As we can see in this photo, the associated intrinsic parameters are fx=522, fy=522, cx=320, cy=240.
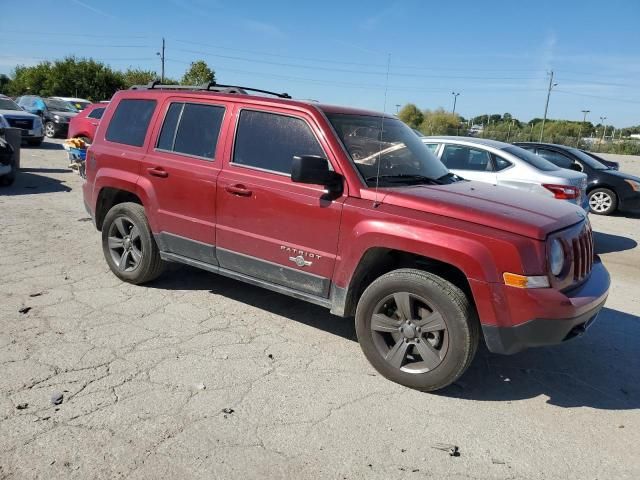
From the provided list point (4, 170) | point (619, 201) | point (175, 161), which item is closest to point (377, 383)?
point (175, 161)

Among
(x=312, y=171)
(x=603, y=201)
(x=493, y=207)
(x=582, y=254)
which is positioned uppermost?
(x=312, y=171)

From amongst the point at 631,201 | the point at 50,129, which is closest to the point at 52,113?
the point at 50,129

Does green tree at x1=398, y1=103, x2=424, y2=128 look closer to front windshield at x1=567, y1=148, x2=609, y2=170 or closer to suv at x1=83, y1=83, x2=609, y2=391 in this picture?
front windshield at x1=567, y1=148, x2=609, y2=170

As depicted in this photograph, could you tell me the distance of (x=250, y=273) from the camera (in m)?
4.35

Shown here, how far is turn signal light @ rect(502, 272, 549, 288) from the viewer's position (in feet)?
10.3

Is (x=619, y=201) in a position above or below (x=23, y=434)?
above

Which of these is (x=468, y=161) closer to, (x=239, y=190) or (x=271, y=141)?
(x=271, y=141)

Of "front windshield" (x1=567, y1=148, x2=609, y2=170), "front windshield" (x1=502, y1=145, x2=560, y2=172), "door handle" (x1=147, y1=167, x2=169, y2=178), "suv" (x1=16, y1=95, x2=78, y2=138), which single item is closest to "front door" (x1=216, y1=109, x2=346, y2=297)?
"door handle" (x1=147, y1=167, x2=169, y2=178)

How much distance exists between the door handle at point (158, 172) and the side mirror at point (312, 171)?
5.18 ft

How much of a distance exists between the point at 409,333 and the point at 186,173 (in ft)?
7.86

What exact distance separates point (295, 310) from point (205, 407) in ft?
5.92

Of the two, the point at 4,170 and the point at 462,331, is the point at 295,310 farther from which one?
the point at 4,170

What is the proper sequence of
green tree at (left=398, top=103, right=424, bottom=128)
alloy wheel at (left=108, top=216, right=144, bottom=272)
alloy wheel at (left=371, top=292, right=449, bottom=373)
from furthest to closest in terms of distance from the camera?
green tree at (left=398, top=103, right=424, bottom=128)
alloy wheel at (left=108, top=216, right=144, bottom=272)
alloy wheel at (left=371, top=292, right=449, bottom=373)

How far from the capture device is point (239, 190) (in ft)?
14.0
